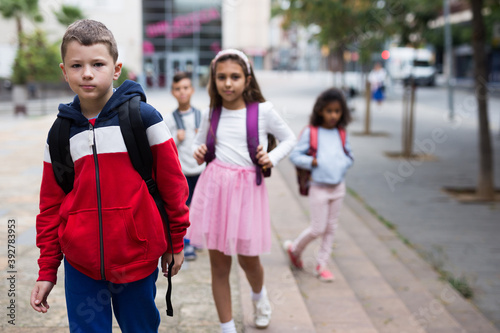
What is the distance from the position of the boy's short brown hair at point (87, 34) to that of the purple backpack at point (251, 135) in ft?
4.32

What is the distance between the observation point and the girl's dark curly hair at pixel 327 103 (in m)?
4.48

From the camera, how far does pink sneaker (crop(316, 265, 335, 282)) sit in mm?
4656

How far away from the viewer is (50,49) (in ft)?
95.0

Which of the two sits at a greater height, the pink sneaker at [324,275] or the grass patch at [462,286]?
the pink sneaker at [324,275]

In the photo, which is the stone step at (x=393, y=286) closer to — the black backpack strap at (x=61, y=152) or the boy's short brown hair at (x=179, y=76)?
the boy's short brown hair at (x=179, y=76)

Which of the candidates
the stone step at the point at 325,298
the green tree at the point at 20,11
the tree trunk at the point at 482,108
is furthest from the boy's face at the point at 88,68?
the green tree at the point at 20,11

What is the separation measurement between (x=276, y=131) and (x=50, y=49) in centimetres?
2825

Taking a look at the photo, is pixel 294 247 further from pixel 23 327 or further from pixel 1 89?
pixel 1 89

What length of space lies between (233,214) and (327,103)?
1.65 meters

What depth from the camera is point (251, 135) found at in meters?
3.21

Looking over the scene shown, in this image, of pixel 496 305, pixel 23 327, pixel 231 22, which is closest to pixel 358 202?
pixel 496 305

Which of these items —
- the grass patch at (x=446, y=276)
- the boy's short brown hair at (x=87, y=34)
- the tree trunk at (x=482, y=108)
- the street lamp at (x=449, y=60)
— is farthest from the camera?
the street lamp at (x=449, y=60)

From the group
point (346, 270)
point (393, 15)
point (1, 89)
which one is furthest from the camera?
point (1, 89)

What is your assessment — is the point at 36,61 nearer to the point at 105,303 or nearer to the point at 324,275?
the point at 324,275
